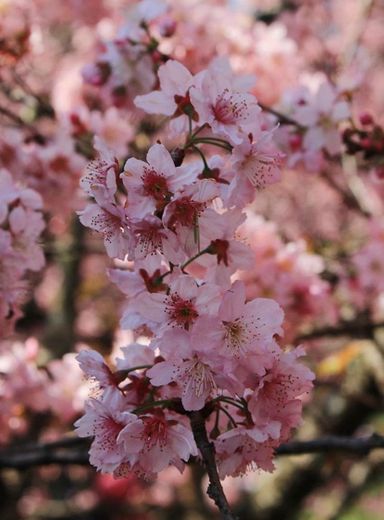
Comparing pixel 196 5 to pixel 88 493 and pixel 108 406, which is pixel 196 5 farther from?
pixel 88 493

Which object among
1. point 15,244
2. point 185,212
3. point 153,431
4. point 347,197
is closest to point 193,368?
point 153,431


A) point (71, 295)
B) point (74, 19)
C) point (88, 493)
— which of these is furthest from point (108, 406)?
point (88, 493)

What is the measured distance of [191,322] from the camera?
114 centimetres

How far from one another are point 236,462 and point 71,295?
13.4ft

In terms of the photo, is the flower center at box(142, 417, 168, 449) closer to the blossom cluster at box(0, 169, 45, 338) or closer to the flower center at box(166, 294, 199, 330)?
the flower center at box(166, 294, 199, 330)

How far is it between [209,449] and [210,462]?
0.03 metres

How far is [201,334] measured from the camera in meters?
1.11

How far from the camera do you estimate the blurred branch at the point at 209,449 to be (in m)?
1.14

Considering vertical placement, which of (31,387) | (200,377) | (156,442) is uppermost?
(200,377)

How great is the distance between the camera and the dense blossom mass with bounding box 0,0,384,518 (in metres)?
1.15

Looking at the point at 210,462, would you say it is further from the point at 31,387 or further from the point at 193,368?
the point at 31,387

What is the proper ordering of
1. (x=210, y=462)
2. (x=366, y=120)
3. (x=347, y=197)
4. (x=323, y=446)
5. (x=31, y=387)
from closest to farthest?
1. (x=210, y=462)
2. (x=323, y=446)
3. (x=366, y=120)
4. (x=31, y=387)
5. (x=347, y=197)

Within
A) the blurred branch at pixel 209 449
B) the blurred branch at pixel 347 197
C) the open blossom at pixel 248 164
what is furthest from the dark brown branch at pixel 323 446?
the blurred branch at pixel 347 197

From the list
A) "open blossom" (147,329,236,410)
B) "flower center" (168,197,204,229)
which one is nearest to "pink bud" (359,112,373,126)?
"flower center" (168,197,204,229)
